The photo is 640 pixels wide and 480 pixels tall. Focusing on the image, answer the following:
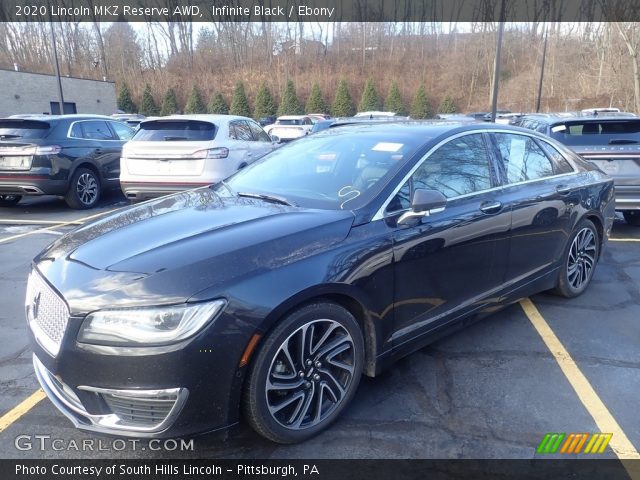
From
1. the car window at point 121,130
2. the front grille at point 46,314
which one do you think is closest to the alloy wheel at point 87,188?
the car window at point 121,130

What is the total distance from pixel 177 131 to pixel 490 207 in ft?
19.3

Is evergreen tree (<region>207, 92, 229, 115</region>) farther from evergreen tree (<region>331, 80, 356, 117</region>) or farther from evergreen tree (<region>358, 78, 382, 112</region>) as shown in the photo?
evergreen tree (<region>358, 78, 382, 112</region>)

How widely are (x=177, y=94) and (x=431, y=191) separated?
159 feet

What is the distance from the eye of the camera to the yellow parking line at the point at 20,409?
2.75 metres

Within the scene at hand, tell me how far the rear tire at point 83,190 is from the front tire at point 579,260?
789 centimetres

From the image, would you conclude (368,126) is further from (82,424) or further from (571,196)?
(82,424)

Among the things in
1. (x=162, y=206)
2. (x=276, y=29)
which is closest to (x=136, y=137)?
(x=162, y=206)

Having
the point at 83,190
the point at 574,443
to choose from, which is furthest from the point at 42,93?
the point at 574,443

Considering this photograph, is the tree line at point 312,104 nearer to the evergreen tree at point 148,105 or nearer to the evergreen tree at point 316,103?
the evergreen tree at point 316,103

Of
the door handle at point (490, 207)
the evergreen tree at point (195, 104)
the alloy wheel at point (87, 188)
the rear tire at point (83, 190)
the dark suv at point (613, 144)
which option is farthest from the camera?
the evergreen tree at point (195, 104)

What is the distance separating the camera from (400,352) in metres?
2.96

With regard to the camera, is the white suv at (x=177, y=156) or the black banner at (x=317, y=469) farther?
the white suv at (x=177, y=156)

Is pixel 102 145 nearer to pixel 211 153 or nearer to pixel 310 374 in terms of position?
pixel 211 153

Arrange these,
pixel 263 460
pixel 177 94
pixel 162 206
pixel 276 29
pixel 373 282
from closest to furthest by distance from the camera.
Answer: pixel 263 460, pixel 373 282, pixel 162 206, pixel 177 94, pixel 276 29
